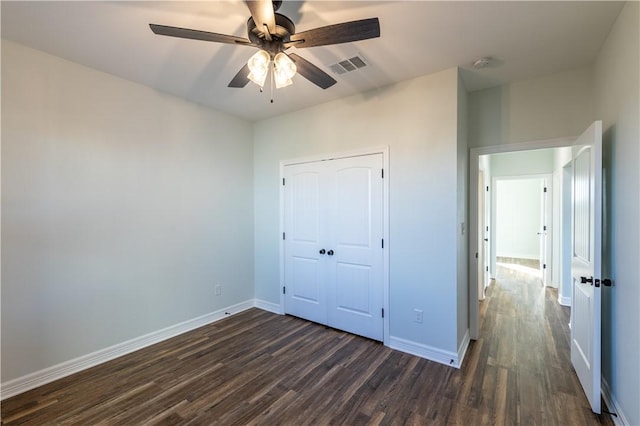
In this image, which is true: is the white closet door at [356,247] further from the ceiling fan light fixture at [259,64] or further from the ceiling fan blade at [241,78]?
the ceiling fan light fixture at [259,64]

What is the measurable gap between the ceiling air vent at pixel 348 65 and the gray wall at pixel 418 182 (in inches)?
21.3

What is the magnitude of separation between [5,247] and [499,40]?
165 inches

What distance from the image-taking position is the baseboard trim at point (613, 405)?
1.81 m

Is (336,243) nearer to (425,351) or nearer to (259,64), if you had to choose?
(425,351)

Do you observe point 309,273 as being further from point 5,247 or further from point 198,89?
point 5,247

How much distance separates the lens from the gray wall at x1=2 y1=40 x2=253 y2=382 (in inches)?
89.0

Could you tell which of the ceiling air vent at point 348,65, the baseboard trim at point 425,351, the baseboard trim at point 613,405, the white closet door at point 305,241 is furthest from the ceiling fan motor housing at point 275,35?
the baseboard trim at point 613,405

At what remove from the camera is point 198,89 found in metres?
3.09

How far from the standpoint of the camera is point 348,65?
2.59 metres

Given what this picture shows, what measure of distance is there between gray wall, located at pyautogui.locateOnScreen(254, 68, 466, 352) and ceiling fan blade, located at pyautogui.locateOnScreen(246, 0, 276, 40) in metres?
1.73

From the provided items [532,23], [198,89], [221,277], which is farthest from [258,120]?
[532,23]

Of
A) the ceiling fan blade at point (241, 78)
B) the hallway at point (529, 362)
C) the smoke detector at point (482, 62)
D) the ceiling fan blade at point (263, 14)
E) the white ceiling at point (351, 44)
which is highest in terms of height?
the white ceiling at point (351, 44)

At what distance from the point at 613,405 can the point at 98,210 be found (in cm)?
445

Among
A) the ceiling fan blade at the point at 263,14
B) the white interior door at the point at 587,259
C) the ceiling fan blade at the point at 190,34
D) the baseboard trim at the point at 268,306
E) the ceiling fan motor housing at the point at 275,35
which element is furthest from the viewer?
the baseboard trim at the point at 268,306
